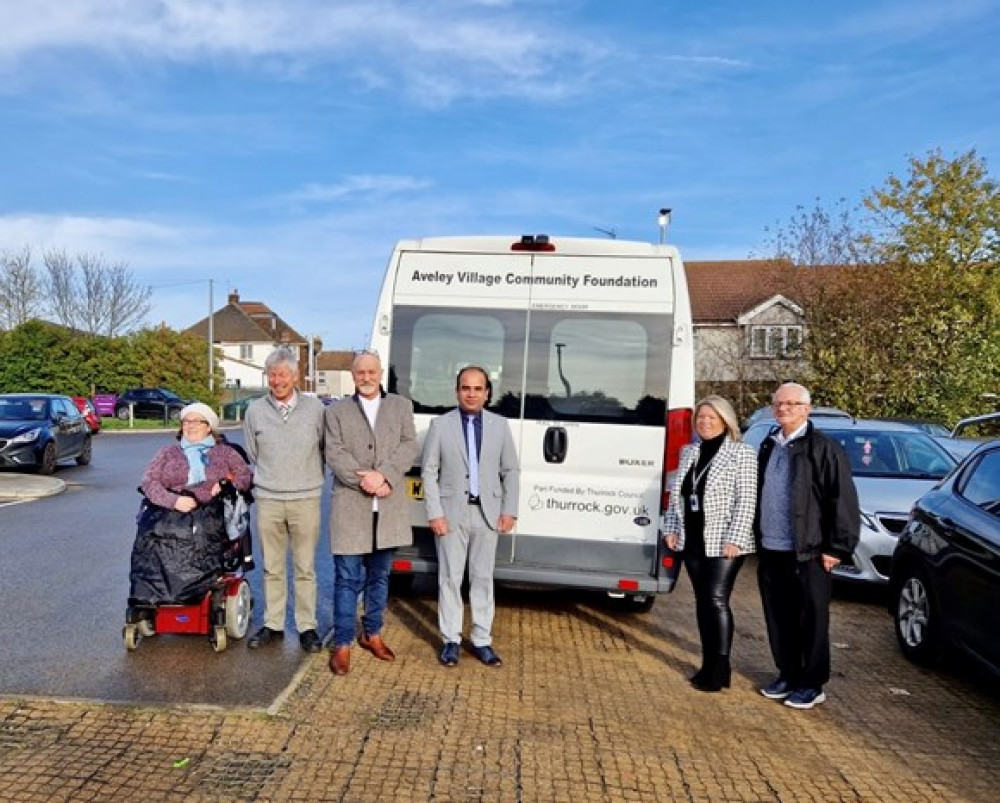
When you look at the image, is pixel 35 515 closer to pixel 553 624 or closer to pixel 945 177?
pixel 553 624

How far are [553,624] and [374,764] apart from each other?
2.74 metres

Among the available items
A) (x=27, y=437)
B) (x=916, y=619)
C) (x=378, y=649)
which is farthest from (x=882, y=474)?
(x=27, y=437)

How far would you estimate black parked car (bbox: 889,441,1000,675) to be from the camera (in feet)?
15.8

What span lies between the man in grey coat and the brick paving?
0.48m

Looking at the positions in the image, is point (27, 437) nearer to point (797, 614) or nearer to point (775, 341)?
point (797, 614)

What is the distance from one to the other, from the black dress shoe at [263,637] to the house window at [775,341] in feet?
59.3

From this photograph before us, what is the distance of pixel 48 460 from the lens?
15508 millimetres

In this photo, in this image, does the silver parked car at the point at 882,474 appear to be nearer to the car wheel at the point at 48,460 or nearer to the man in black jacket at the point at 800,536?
the man in black jacket at the point at 800,536

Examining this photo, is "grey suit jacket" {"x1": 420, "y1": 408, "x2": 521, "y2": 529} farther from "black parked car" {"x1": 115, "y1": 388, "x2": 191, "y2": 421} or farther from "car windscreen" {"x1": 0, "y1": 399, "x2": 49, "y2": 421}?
"black parked car" {"x1": 115, "y1": 388, "x2": 191, "y2": 421}

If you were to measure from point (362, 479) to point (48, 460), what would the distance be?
42.1 ft

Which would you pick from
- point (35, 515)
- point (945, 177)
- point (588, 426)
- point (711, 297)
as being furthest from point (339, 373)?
point (588, 426)

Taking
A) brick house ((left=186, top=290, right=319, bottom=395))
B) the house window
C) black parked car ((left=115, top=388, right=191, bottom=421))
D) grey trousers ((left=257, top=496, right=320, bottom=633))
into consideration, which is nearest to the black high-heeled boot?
grey trousers ((left=257, top=496, right=320, bottom=633))

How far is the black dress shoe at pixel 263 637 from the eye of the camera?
5379mm

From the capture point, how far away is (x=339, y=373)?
9862 cm
